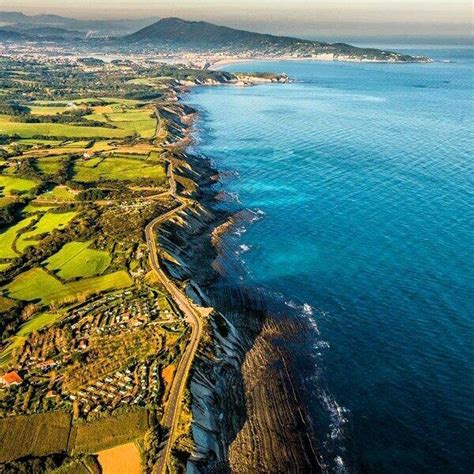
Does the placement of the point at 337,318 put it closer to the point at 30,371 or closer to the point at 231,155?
the point at 30,371

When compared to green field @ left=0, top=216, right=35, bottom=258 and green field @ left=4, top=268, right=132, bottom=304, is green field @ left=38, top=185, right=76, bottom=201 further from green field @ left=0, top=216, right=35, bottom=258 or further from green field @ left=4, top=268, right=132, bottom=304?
green field @ left=4, top=268, right=132, bottom=304

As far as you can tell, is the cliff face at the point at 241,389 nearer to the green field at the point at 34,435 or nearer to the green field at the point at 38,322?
the green field at the point at 34,435

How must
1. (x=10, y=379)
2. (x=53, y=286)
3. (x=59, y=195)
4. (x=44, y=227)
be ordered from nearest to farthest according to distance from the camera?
(x=10, y=379) → (x=53, y=286) → (x=44, y=227) → (x=59, y=195)

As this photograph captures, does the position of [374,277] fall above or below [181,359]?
below

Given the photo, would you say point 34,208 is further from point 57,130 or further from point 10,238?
point 57,130

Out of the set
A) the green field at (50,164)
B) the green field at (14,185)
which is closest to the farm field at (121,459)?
the green field at (14,185)

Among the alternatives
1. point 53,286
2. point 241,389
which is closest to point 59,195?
point 53,286

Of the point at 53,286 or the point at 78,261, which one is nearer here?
the point at 53,286
